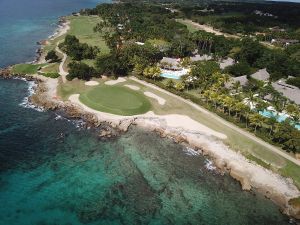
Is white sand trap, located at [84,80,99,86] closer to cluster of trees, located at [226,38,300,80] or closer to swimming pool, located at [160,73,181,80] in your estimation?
swimming pool, located at [160,73,181,80]

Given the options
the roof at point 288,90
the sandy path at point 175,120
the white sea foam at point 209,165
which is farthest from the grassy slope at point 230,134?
the roof at point 288,90

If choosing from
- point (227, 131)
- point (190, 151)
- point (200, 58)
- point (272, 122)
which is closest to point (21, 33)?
point (200, 58)

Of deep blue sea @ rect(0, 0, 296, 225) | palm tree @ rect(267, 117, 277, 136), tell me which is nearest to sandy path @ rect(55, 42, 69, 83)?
deep blue sea @ rect(0, 0, 296, 225)

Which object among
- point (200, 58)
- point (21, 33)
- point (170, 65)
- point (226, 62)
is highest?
point (170, 65)

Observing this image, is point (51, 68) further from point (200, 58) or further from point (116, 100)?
point (200, 58)

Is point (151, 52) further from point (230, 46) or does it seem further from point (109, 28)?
point (109, 28)

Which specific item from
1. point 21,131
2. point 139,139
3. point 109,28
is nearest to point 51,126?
point 21,131

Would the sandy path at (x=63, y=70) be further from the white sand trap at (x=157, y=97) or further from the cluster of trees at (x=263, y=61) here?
the cluster of trees at (x=263, y=61)
